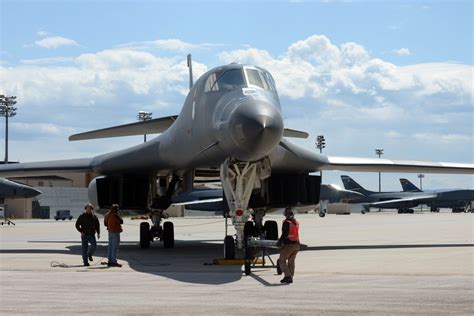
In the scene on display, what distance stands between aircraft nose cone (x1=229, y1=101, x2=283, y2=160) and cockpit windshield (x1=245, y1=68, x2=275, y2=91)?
1.37 m

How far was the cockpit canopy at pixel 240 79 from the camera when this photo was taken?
51.1ft

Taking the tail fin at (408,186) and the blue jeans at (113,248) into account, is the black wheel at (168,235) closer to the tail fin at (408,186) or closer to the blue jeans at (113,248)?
the blue jeans at (113,248)

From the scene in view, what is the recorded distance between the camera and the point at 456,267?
558 inches

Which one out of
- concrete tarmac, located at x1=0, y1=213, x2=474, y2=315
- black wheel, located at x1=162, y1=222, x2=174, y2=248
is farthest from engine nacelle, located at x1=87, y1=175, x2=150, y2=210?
concrete tarmac, located at x1=0, y1=213, x2=474, y2=315

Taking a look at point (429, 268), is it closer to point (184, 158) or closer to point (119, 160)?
point (184, 158)

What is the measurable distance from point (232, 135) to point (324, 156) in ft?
23.8

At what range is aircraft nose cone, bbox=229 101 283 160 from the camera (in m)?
13.8

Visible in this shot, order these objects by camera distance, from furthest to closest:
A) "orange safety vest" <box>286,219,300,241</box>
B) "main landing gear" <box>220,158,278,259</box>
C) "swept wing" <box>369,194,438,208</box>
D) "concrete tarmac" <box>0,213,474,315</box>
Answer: "swept wing" <box>369,194,438,208</box> < "main landing gear" <box>220,158,278,259</box> < "orange safety vest" <box>286,219,300,241</box> < "concrete tarmac" <box>0,213,474,315</box>

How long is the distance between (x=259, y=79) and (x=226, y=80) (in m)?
0.69

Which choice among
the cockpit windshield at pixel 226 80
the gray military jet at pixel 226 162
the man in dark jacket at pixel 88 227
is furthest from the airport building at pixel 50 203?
the cockpit windshield at pixel 226 80

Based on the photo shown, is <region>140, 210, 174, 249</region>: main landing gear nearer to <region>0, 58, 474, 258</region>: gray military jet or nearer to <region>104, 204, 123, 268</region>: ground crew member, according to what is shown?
<region>0, 58, 474, 258</region>: gray military jet

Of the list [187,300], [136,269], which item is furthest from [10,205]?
[187,300]

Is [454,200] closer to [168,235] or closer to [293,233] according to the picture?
[168,235]

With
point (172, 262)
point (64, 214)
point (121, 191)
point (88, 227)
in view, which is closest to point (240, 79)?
point (172, 262)
